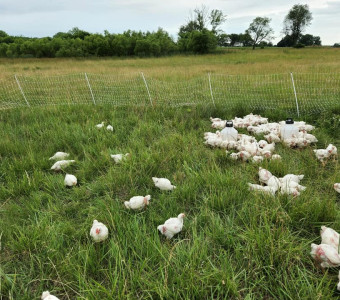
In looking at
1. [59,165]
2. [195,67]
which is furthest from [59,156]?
[195,67]

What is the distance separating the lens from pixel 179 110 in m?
5.63

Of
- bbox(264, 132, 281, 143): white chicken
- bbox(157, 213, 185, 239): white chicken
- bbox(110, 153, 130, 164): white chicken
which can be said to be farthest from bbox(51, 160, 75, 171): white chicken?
bbox(264, 132, 281, 143): white chicken

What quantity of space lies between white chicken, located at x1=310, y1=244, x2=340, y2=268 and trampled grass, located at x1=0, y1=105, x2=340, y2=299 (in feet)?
0.22

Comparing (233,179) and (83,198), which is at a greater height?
(233,179)

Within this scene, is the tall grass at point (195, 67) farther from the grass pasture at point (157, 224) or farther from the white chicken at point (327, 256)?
the white chicken at point (327, 256)

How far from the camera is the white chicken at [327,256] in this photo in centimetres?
164

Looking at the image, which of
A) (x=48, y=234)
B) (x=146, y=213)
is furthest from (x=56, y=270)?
(x=146, y=213)

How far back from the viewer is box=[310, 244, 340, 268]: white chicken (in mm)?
1645

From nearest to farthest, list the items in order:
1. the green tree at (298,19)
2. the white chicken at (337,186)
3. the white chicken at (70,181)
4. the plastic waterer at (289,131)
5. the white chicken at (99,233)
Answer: the white chicken at (99,233), the white chicken at (337,186), the white chicken at (70,181), the plastic waterer at (289,131), the green tree at (298,19)

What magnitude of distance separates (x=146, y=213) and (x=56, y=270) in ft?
2.95

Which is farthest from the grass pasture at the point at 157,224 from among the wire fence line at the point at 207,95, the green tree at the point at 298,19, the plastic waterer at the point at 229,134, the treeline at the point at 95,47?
the green tree at the point at 298,19

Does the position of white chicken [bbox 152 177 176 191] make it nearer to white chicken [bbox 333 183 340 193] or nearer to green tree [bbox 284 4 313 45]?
white chicken [bbox 333 183 340 193]

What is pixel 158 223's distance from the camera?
225 cm

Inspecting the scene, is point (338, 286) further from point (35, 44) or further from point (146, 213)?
point (35, 44)
